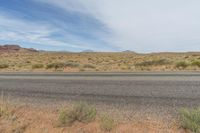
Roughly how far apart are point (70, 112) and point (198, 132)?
9.75 feet

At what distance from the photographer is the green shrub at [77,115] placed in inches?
220

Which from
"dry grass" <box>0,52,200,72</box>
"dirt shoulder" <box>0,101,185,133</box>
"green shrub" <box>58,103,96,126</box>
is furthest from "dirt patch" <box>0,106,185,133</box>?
"dry grass" <box>0,52,200,72</box>

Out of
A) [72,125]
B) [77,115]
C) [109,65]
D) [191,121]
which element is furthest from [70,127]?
[109,65]

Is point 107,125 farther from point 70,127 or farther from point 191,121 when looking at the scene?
point 191,121

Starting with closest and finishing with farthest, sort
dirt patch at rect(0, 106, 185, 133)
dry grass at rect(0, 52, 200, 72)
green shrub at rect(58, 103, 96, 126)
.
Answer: dirt patch at rect(0, 106, 185, 133) < green shrub at rect(58, 103, 96, 126) < dry grass at rect(0, 52, 200, 72)

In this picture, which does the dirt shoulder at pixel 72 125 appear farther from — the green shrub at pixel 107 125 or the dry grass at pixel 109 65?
the dry grass at pixel 109 65

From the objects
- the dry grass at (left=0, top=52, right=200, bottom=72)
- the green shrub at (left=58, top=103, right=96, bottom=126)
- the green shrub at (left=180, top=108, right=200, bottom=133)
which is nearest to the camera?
the green shrub at (left=180, top=108, right=200, bottom=133)

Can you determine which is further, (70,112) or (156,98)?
(156,98)

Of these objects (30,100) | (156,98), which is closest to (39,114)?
(30,100)

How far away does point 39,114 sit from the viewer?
21.3 ft

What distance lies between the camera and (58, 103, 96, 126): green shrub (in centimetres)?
559

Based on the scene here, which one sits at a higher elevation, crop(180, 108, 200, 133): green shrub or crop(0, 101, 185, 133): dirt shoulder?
crop(180, 108, 200, 133): green shrub

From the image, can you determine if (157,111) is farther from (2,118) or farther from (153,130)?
(2,118)

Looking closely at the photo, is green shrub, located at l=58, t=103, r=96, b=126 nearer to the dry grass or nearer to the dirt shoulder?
the dirt shoulder
